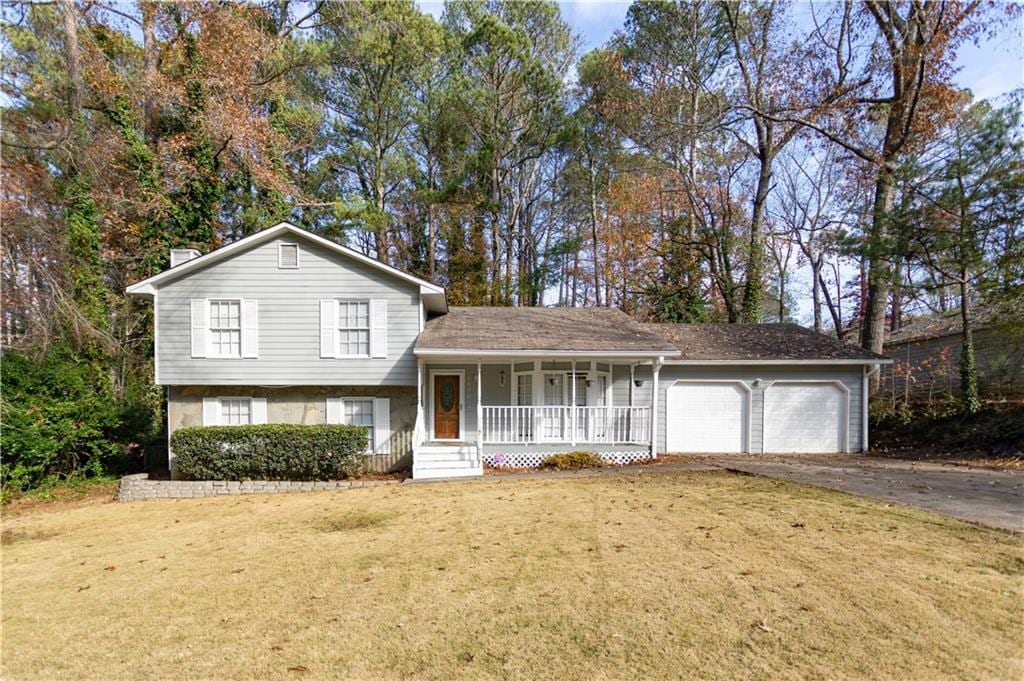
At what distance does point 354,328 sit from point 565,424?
Result: 5.94 m

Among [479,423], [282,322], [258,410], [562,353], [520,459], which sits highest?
[282,322]

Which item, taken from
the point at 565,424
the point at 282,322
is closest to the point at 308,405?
the point at 282,322

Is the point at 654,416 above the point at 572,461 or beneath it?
above

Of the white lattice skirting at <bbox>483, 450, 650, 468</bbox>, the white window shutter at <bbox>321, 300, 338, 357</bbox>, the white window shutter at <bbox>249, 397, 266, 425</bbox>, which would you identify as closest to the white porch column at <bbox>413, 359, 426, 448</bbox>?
the white lattice skirting at <bbox>483, 450, 650, 468</bbox>

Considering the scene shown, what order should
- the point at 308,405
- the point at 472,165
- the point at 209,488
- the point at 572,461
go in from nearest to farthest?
1. the point at 209,488
2. the point at 572,461
3. the point at 308,405
4. the point at 472,165

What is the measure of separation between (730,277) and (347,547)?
60.8 ft

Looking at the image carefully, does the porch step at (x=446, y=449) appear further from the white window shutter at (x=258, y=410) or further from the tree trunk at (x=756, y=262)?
the tree trunk at (x=756, y=262)

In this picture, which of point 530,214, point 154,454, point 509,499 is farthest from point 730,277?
point 154,454

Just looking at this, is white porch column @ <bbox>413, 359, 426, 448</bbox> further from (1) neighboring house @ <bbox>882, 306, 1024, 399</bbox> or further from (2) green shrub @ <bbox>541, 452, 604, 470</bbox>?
(1) neighboring house @ <bbox>882, 306, 1024, 399</bbox>

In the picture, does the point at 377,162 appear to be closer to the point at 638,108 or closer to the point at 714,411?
the point at 638,108

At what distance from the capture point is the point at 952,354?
17.4 meters

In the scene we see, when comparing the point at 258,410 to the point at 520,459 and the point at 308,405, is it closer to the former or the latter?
the point at 308,405

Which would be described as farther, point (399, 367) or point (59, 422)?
point (399, 367)

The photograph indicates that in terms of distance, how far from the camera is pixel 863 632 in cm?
358
